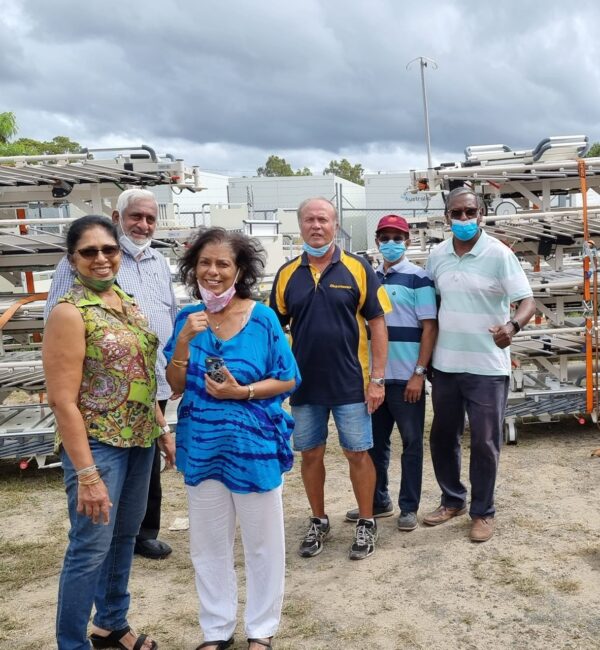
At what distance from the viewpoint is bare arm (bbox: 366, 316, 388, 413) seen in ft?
12.4

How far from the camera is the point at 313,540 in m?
4.06

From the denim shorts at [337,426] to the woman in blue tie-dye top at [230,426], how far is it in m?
0.97

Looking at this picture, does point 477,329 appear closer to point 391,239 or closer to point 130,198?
point 391,239

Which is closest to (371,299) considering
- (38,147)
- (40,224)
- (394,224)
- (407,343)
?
(407,343)

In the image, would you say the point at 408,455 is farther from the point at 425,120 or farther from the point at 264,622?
the point at 425,120

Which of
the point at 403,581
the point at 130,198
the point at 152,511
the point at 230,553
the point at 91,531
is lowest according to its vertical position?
the point at 403,581

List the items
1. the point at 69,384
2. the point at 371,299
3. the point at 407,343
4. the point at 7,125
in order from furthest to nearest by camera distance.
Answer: the point at 7,125 < the point at 407,343 < the point at 371,299 < the point at 69,384

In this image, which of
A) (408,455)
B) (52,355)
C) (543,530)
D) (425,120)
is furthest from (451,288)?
(425,120)

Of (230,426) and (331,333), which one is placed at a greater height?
(331,333)

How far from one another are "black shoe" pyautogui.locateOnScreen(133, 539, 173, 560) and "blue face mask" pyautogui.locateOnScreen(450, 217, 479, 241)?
2636 mm

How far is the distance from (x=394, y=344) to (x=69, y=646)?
248 centimetres

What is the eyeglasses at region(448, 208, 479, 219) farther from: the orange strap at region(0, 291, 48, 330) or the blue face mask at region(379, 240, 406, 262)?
the orange strap at region(0, 291, 48, 330)

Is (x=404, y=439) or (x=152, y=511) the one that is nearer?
(x=152, y=511)

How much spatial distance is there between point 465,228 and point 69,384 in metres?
2.53
